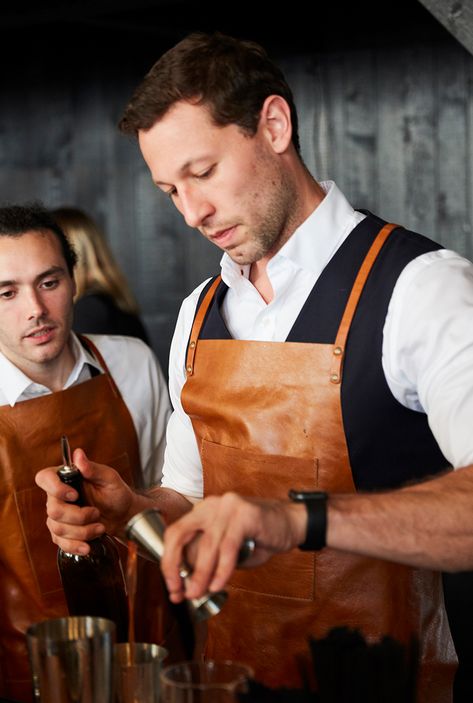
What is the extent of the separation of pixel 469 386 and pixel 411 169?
3284 mm

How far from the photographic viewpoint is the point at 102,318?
3758 millimetres

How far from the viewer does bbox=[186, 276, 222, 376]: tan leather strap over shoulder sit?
2115 millimetres

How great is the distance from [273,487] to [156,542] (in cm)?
55

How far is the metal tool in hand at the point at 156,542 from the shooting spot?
54.4 inches

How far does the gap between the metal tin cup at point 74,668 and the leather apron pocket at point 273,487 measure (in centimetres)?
62

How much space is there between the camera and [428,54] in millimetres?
4613

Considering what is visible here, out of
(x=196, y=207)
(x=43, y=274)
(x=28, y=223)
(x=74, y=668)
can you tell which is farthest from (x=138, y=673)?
(x=28, y=223)

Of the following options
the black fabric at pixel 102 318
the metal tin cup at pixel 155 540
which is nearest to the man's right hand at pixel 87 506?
the metal tin cup at pixel 155 540

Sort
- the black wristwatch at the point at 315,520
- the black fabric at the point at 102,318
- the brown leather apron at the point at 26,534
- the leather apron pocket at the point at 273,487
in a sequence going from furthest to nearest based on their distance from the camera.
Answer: the black fabric at the point at 102,318 < the brown leather apron at the point at 26,534 < the leather apron pocket at the point at 273,487 < the black wristwatch at the point at 315,520

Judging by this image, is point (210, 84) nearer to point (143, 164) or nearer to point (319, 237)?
point (319, 237)

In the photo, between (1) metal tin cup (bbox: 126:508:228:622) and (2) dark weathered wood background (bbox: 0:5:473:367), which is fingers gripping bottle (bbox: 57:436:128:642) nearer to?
(1) metal tin cup (bbox: 126:508:228:622)

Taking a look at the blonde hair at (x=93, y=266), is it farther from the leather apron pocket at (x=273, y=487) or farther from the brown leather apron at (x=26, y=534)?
the leather apron pocket at (x=273, y=487)

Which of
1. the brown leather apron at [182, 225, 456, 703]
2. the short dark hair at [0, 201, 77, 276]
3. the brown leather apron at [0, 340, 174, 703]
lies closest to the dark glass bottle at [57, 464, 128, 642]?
the brown leather apron at [182, 225, 456, 703]

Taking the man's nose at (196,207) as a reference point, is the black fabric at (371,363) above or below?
below
